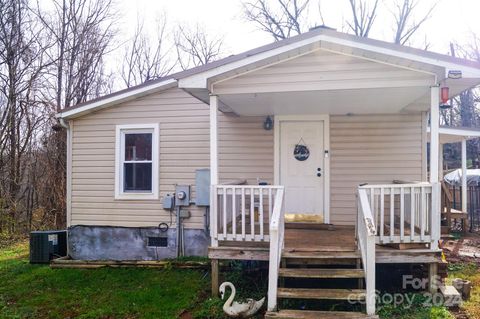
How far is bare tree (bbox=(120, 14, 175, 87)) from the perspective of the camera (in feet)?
59.8

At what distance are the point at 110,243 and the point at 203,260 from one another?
1997 mm

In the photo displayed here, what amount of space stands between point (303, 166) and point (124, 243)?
12.4ft

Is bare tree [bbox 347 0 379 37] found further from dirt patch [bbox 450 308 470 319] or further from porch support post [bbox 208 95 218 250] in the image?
dirt patch [bbox 450 308 470 319]

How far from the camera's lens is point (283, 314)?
12.6 feet

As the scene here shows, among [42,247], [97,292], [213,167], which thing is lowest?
[97,292]

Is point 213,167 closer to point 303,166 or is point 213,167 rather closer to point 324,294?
point 324,294

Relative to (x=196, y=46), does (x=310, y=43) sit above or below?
below

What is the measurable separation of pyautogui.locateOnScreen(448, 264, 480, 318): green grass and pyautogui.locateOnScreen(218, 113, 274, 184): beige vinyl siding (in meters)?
3.40

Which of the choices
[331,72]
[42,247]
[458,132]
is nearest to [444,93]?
[331,72]

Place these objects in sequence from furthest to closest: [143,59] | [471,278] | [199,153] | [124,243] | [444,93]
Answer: [143,59] < [124,243] < [199,153] < [471,278] < [444,93]

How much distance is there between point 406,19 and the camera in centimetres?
1686

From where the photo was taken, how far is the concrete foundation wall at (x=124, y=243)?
22.9ft

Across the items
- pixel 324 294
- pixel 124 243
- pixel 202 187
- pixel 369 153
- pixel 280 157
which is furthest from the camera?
pixel 124 243

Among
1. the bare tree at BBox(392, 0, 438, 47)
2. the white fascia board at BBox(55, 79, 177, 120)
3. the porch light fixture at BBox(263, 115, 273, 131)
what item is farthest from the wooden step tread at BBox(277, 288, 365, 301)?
the bare tree at BBox(392, 0, 438, 47)
